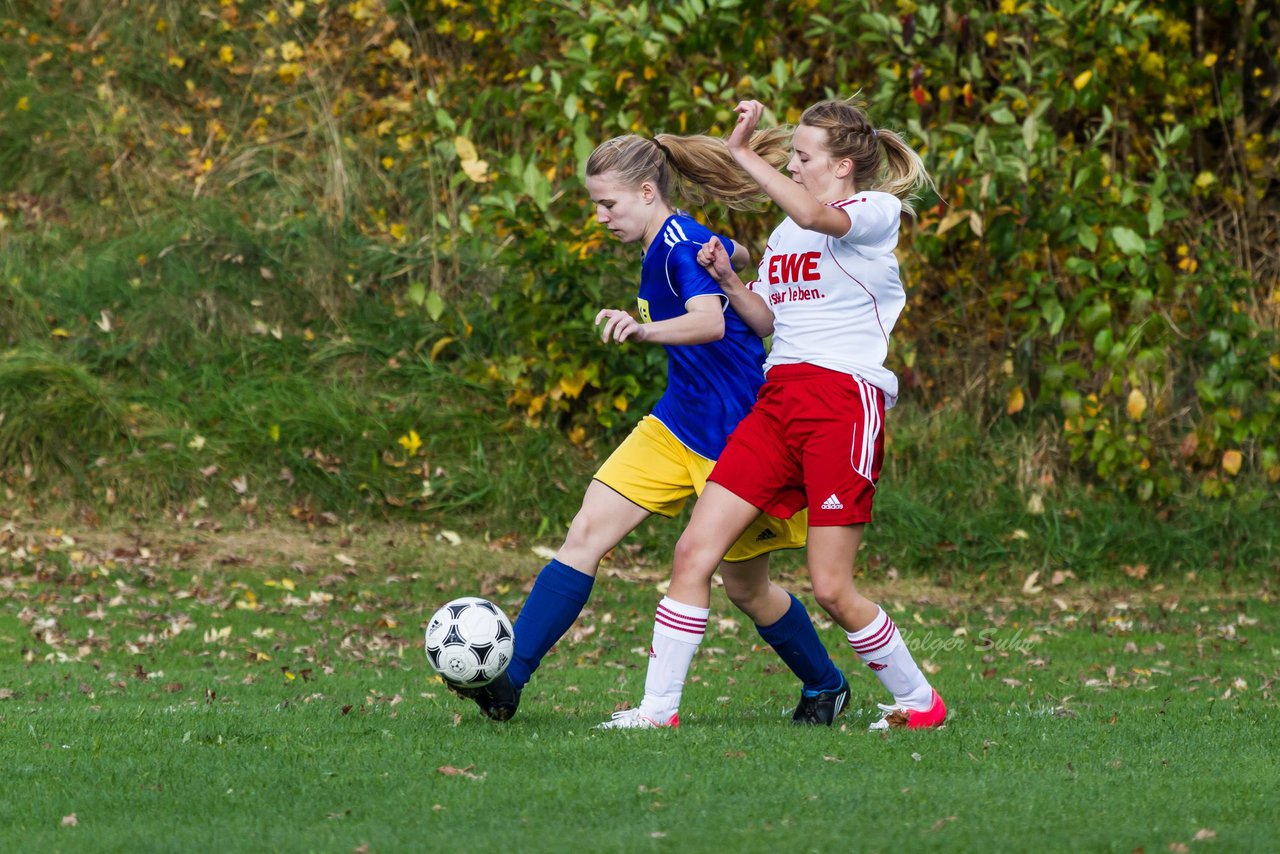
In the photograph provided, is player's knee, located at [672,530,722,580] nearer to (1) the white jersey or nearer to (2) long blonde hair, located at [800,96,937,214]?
(1) the white jersey

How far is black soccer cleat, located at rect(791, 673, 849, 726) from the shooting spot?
5.96 metres

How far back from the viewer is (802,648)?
5.91 m

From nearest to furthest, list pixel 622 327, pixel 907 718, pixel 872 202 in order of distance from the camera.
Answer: pixel 622 327
pixel 872 202
pixel 907 718

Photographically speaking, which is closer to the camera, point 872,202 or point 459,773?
point 459,773

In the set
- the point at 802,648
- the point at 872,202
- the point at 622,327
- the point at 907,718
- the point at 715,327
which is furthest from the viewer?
the point at 802,648

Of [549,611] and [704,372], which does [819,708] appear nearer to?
[549,611]

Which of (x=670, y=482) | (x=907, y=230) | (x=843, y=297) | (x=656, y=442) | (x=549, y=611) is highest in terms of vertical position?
(x=907, y=230)

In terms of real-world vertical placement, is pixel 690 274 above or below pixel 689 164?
below

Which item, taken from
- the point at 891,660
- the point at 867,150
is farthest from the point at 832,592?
the point at 867,150

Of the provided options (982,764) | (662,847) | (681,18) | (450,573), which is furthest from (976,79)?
(662,847)

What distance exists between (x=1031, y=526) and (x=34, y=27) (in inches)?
410

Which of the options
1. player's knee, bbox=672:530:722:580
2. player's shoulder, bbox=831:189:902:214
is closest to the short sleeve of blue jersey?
player's shoulder, bbox=831:189:902:214

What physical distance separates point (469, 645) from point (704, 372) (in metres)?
1.26

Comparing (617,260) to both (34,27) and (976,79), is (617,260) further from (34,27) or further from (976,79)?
(34,27)
